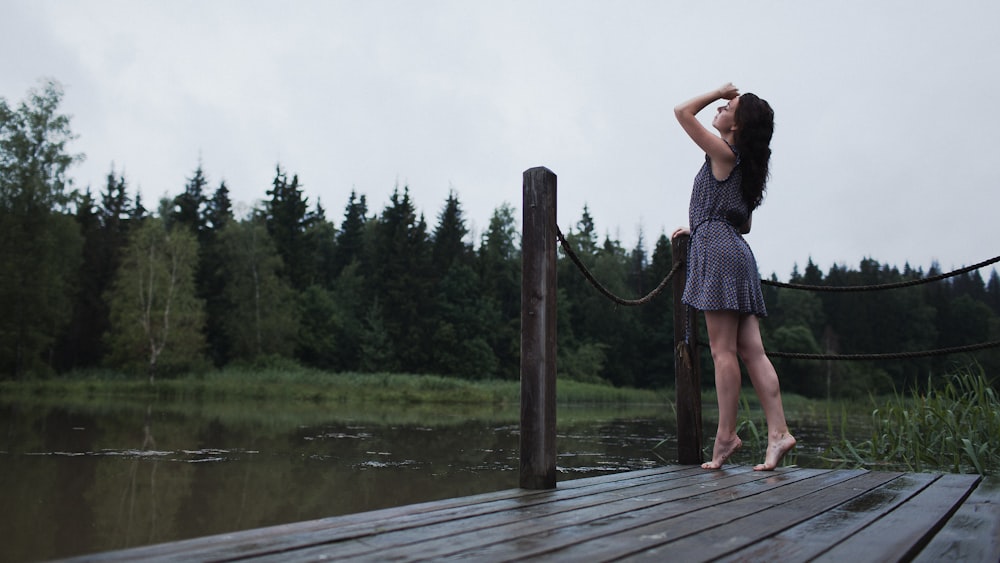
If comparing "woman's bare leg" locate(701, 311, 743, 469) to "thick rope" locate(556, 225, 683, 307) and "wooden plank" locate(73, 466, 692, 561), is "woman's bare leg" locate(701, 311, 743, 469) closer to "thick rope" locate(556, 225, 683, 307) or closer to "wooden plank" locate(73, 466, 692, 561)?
"thick rope" locate(556, 225, 683, 307)

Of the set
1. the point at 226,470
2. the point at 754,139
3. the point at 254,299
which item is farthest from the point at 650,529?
the point at 254,299

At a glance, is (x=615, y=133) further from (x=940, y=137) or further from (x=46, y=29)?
(x=46, y=29)

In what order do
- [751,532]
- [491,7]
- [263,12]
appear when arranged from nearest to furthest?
[751,532]
[491,7]
[263,12]

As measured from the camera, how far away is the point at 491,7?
12195mm

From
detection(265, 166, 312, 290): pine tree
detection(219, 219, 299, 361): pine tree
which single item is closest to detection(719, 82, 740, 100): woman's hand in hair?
detection(219, 219, 299, 361): pine tree

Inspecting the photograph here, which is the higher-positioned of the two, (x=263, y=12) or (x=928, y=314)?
(x=263, y=12)

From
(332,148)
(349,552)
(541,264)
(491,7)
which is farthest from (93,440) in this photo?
(332,148)

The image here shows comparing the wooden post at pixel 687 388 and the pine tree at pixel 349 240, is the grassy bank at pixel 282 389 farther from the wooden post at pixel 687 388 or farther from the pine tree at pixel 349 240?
the pine tree at pixel 349 240

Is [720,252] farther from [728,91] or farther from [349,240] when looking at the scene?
[349,240]

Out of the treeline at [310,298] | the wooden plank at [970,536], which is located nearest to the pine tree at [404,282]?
the treeline at [310,298]

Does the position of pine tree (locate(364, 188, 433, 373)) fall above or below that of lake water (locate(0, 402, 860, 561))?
above

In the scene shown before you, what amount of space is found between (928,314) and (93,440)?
4434cm

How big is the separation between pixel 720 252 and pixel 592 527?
160cm

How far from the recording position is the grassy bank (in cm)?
1898
